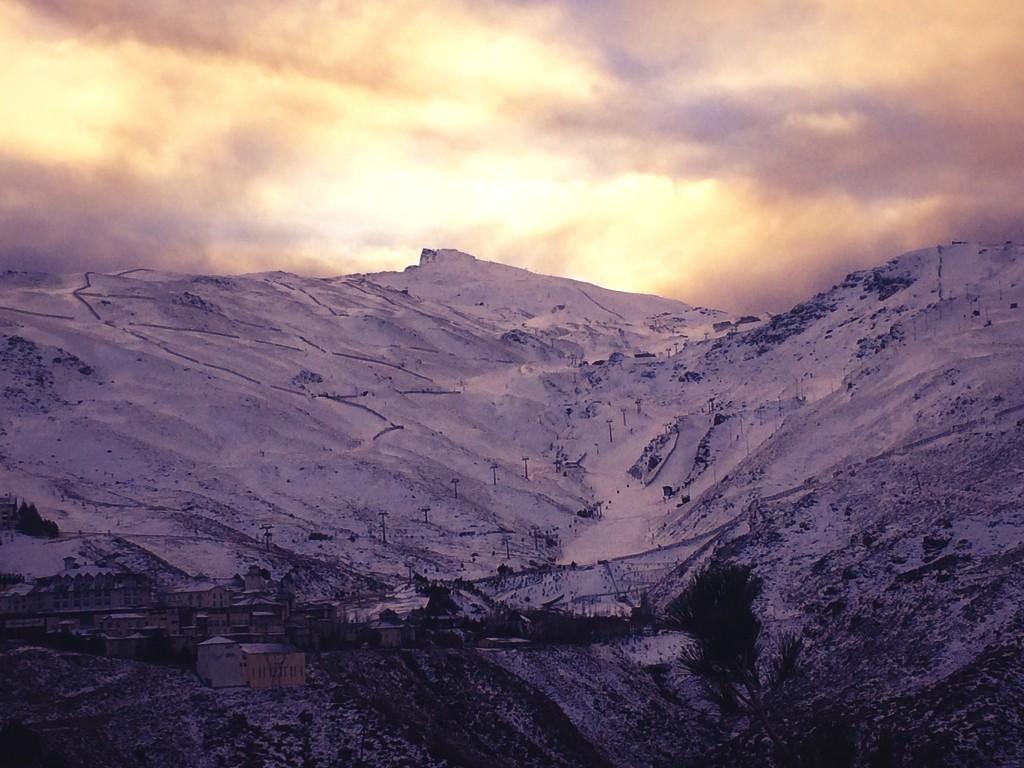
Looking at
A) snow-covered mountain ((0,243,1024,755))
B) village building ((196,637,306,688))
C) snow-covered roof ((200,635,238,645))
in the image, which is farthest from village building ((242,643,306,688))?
snow-covered mountain ((0,243,1024,755))

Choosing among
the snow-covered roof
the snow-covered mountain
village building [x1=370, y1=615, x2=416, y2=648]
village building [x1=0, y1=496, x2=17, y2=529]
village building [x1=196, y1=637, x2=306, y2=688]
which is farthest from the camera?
village building [x1=0, y1=496, x2=17, y2=529]

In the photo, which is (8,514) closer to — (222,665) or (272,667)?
(222,665)

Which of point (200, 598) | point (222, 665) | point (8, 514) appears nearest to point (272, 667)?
point (222, 665)

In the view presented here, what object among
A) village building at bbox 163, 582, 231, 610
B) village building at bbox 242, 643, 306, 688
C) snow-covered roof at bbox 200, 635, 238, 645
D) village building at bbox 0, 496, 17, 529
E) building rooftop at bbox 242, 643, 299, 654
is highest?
village building at bbox 0, 496, 17, 529

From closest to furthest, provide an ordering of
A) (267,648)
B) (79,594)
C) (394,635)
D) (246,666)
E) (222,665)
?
1. (246,666)
2. (222,665)
3. (267,648)
4. (394,635)
5. (79,594)

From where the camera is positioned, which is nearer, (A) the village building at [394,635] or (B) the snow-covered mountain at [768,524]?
(B) the snow-covered mountain at [768,524]

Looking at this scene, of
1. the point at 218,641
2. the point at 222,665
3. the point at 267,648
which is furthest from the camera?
the point at 267,648

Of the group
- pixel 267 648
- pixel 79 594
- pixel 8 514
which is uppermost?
pixel 8 514

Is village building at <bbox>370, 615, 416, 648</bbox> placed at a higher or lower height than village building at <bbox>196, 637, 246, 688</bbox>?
higher

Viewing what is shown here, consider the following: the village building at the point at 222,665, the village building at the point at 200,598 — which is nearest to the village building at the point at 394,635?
the village building at the point at 222,665

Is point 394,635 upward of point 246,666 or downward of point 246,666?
upward

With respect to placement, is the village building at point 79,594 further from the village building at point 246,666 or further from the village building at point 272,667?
the village building at point 272,667

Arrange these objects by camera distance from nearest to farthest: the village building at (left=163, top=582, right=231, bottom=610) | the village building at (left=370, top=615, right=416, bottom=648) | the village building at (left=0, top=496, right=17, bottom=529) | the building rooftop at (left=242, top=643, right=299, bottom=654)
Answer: the building rooftop at (left=242, top=643, right=299, bottom=654) → the village building at (left=370, top=615, right=416, bottom=648) → the village building at (left=163, top=582, right=231, bottom=610) → the village building at (left=0, top=496, right=17, bottom=529)

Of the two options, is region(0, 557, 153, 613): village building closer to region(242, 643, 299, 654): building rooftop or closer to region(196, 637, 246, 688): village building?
region(242, 643, 299, 654): building rooftop
